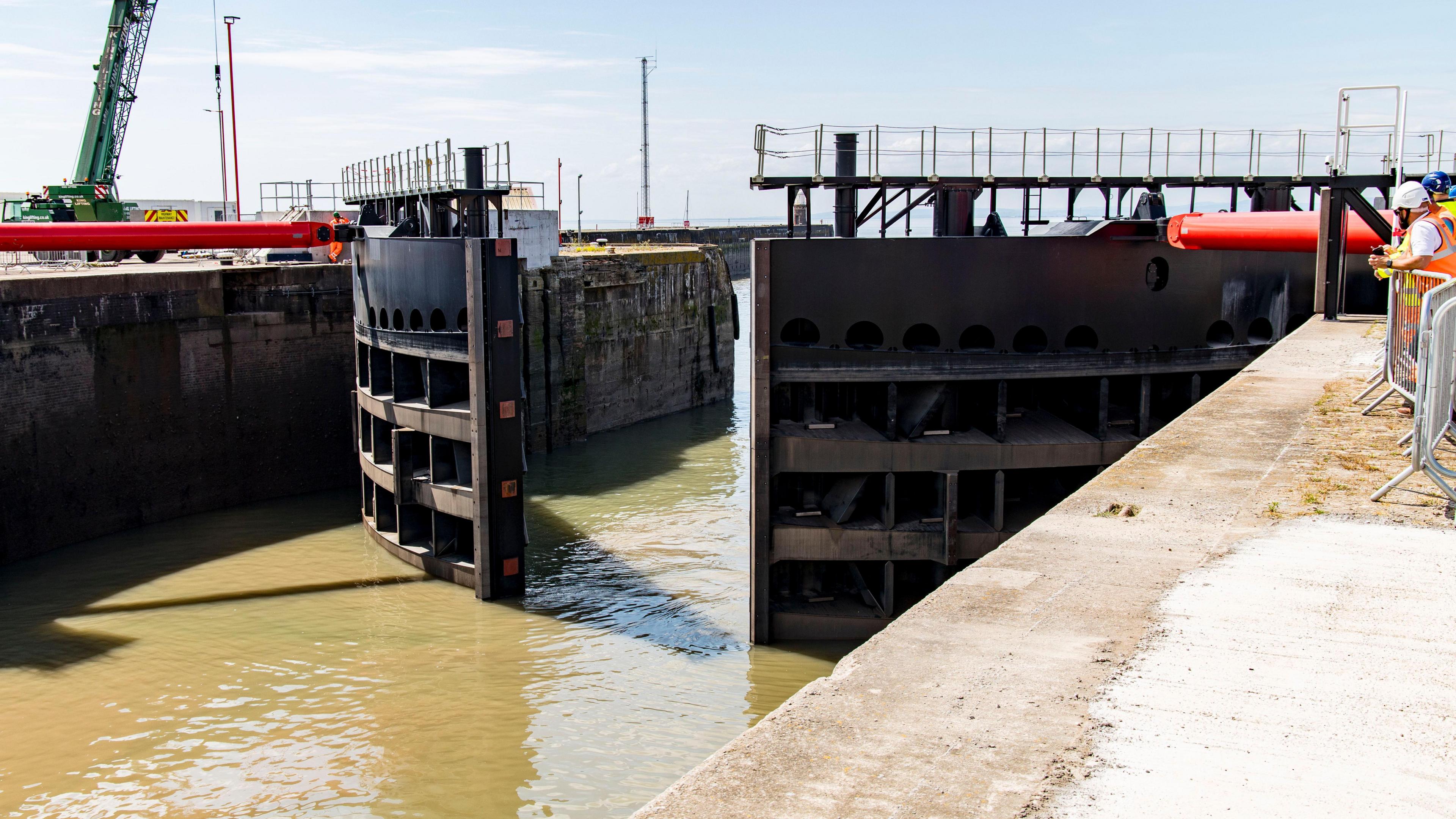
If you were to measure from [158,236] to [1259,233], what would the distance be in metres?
17.5

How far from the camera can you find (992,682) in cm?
414

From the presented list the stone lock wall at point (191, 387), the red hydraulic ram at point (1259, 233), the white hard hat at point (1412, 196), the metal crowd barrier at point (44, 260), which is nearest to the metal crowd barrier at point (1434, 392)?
the white hard hat at point (1412, 196)

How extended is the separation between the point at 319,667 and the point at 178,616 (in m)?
3.40

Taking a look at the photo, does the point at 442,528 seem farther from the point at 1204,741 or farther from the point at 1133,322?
the point at 1204,741

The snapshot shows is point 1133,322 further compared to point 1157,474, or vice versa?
point 1133,322

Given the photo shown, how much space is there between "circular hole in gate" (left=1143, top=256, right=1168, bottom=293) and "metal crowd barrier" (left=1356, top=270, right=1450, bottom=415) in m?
5.15

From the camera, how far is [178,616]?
16.1 meters

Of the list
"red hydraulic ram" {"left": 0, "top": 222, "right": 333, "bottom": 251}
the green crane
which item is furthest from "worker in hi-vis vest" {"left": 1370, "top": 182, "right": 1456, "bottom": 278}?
the green crane

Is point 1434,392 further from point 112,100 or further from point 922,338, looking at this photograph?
point 112,100

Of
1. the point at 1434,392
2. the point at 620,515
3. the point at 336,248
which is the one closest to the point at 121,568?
the point at 336,248

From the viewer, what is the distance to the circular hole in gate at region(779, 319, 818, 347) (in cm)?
1327

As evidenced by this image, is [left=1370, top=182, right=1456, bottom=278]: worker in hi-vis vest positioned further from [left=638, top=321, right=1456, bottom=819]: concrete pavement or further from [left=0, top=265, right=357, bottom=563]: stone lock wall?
[left=0, top=265, right=357, bottom=563]: stone lock wall

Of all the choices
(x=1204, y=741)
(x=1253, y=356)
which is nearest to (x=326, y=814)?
(x=1204, y=741)

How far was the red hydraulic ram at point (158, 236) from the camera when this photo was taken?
18.6 m
